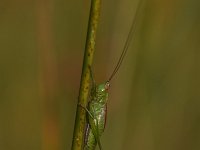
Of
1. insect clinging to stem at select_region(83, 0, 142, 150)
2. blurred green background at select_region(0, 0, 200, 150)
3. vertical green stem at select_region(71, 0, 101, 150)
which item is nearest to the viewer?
vertical green stem at select_region(71, 0, 101, 150)

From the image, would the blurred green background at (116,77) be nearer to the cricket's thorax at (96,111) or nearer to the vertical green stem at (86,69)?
the cricket's thorax at (96,111)

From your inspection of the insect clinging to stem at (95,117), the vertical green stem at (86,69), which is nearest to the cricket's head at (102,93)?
the insect clinging to stem at (95,117)

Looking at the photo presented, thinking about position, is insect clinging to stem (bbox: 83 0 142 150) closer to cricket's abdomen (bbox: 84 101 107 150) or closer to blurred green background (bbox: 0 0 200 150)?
cricket's abdomen (bbox: 84 101 107 150)

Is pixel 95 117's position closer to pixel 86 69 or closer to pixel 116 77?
pixel 86 69

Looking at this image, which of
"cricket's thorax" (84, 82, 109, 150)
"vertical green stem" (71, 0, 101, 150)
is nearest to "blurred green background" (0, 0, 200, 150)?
"cricket's thorax" (84, 82, 109, 150)

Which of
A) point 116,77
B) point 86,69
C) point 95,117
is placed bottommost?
point 116,77

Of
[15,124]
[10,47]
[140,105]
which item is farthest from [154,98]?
[10,47]

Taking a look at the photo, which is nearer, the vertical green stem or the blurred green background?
the vertical green stem

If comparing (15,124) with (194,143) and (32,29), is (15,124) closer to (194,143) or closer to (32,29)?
(32,29)

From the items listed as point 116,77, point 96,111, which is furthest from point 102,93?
point 116,77
